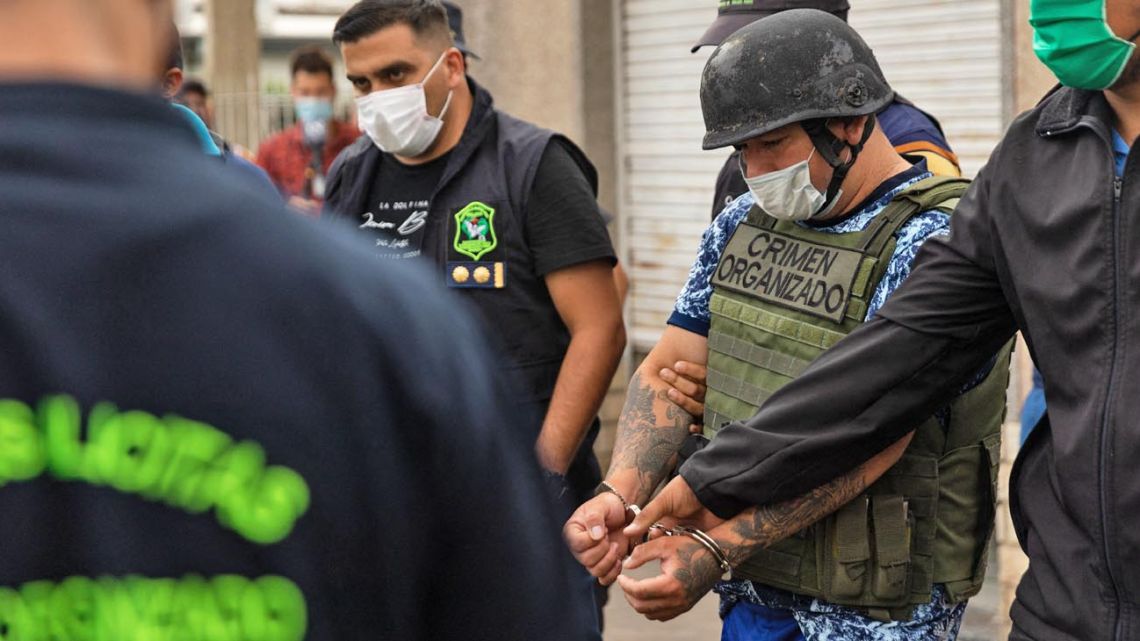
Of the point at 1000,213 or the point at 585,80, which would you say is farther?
the point at 585,80

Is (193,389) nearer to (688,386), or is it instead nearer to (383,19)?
(688,386)

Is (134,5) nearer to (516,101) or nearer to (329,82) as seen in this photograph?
(516,101)

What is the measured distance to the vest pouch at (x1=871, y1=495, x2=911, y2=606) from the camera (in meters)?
3.00

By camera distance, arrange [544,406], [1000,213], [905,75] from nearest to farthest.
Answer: [1000,213] → [544,406] → [905,75]

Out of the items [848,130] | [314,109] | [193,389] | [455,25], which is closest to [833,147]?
[848,130]


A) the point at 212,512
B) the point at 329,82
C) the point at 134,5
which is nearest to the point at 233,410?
the point at 212,512

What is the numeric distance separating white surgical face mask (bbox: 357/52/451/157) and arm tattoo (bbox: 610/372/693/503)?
133cm

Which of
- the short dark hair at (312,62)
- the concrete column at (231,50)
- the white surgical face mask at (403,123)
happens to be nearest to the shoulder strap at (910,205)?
the white surgical face mask at (403,123)

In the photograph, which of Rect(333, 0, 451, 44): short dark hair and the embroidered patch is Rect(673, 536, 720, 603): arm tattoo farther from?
Rect(333, 0, 451, 44): short dark hair

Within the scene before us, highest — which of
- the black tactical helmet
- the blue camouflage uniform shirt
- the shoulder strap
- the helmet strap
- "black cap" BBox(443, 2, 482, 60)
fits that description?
"black cap" BBox(443, 2, 482, 60)

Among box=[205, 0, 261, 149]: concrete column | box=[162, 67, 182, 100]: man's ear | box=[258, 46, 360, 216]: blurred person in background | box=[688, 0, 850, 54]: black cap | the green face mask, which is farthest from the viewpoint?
box=[205, 0, 261, 149]: concrete column

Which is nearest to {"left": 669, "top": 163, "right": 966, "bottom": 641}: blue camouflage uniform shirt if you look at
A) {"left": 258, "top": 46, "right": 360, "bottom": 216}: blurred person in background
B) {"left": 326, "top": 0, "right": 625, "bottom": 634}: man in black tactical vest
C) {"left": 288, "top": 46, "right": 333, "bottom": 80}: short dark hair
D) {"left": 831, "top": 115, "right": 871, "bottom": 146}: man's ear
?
{"left": 831, "top": 115, "right": 871, "bottom": 146}: man's ear

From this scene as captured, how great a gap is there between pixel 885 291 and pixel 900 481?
0.36 meters

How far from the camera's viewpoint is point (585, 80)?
7.74 m
